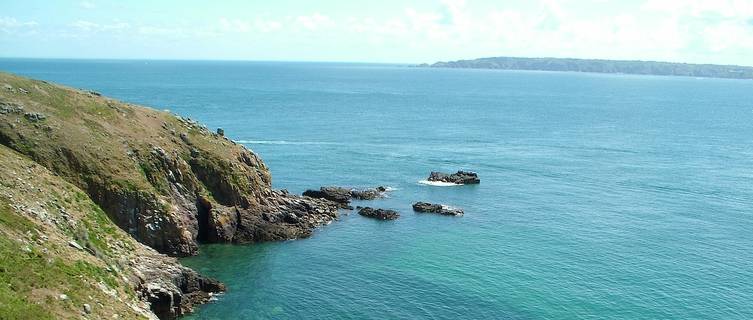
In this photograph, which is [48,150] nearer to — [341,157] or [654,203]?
[341,157]

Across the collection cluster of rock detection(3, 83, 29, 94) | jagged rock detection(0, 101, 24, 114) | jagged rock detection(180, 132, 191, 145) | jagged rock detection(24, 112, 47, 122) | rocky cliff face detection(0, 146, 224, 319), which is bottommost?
rocky cliff face detection(0, 146, 224, 319)

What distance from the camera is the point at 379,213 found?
329ft

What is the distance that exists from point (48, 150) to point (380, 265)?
128 feet

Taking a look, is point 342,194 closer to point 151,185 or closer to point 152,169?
point 152,169

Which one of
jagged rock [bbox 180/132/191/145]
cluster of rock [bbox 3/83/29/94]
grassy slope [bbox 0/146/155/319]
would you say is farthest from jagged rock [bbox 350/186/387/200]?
cluster of rock [bbox 3/83/29/94]

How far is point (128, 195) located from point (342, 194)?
4082 centimetres

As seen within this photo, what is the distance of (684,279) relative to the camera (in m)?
76.5

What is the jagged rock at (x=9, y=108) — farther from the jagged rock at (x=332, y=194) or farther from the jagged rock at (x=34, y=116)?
the jagged rock at (x=332, y=194)

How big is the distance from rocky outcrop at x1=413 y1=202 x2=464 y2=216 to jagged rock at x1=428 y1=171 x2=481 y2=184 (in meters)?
19.7

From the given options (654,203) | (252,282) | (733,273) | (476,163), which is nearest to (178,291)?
(252,282)

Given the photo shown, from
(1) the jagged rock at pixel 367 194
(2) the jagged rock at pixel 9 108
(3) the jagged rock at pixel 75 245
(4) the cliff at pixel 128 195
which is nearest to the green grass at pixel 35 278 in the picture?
(4) the cliff at pixel 128 195

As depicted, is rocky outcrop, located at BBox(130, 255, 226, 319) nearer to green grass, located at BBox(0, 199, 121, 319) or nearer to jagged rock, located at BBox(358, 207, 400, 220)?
green grass, located at BBox(0, 199, 121, 319)

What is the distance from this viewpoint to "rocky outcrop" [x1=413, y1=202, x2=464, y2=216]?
10338cm

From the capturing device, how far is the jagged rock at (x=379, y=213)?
327 feet
